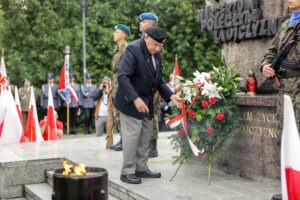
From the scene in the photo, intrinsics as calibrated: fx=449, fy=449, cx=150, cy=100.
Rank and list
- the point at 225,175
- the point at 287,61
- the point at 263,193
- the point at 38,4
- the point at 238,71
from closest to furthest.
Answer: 1. the point at 287,61
2. the point at 263,193
3. the point at 225,175
4. the point at 238,71
5. the point at 38,4

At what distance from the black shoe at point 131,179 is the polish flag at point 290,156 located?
7.12 ft

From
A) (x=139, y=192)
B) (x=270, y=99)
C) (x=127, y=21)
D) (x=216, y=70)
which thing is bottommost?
(x=139, y=192)

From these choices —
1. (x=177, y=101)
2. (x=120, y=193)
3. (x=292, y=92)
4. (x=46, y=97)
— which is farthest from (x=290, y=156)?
(x=46, y=97)

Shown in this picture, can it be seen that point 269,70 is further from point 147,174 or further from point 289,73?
point 147,174

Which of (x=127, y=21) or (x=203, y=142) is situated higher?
(x=127, y=21)

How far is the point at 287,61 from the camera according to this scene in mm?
3965

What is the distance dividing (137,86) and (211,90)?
0.83m

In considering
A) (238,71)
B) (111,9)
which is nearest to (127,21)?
(111,9)

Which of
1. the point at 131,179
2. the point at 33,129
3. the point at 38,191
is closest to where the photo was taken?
the point at 131,179

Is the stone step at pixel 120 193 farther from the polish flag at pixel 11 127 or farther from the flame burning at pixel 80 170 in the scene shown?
the polish flag at pixel 11 127

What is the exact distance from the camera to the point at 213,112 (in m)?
4.98

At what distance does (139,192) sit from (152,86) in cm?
121

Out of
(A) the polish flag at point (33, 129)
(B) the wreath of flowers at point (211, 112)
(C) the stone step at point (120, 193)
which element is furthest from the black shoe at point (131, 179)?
(A) the polish flag at point (33, 129)

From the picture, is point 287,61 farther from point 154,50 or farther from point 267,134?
point 154,50
